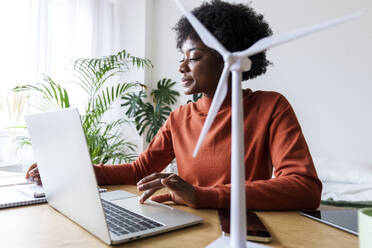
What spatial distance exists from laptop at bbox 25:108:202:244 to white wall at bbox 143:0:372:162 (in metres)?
2.39

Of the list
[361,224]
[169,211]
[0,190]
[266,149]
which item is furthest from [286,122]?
[0,190]

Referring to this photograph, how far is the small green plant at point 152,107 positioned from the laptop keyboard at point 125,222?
269 cm

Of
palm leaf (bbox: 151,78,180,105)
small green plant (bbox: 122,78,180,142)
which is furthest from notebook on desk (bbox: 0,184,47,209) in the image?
palm leaf (bbox: 151,78,180,105)

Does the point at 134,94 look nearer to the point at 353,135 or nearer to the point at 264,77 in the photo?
the point at 264,77

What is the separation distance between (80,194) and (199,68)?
2.39 ft

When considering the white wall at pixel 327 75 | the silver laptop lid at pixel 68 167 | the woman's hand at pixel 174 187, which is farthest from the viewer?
the white wall at pixel 327 75

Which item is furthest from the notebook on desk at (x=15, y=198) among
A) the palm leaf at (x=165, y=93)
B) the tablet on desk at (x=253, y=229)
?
the palm leaf at (x=165, y=93)

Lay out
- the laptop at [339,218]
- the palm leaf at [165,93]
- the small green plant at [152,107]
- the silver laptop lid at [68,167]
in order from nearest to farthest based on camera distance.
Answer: the silver laptop lid at [68,167]
the laptop at [339,218]
the small green plant at [152,107]
the palm leaf at [165,93]

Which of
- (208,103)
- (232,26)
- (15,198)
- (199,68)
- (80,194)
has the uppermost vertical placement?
(232,26)

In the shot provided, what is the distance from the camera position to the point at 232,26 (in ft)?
4.17

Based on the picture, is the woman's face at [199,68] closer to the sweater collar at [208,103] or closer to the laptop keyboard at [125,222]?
the sweater collar at [208,103]

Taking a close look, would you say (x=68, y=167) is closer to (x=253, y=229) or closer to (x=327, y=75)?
(x=253, y=229)

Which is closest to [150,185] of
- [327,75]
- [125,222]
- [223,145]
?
[125,222]

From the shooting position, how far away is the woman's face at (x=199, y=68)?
1218mm
